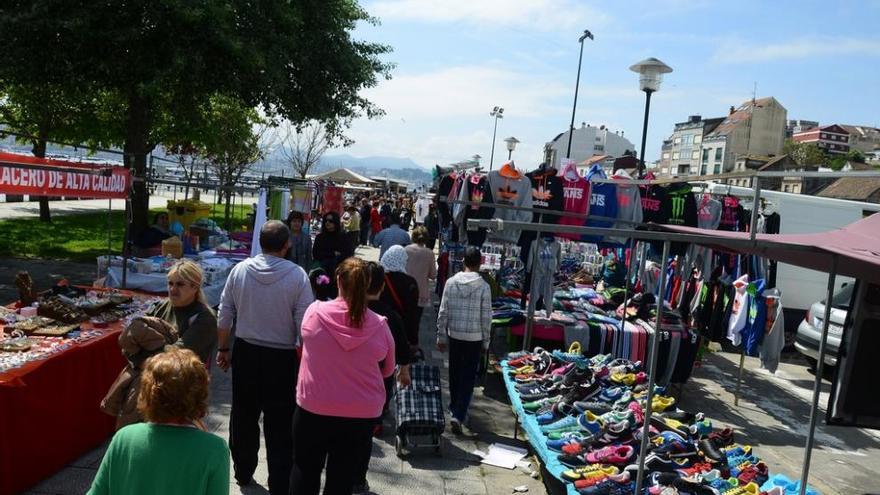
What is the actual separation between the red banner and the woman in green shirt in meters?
3.79

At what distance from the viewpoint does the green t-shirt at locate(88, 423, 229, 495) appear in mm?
2086

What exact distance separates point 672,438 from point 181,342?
328 cm

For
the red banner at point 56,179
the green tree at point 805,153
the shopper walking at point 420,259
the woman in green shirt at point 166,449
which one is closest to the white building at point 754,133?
the green tree at point 805,153

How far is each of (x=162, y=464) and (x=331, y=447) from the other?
1393 millimetres

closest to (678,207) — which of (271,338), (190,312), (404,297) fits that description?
(404,297)

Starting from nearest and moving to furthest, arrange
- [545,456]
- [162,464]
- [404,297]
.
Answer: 1. [162,464]
2. [545,456]
3. [404,297]

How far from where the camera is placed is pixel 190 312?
3.94m

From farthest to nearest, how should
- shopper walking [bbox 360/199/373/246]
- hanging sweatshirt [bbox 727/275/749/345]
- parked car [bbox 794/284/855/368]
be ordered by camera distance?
shopper walking [bbox 360/199/373/246] → parked car [bbox 794/284/855/368] → hanging sweatshirt [bbox 727/275/749/345]

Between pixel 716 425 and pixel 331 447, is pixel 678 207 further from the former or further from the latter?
pixel 331 447

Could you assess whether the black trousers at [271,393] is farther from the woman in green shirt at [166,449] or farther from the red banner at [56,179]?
the red banner at [56,179]

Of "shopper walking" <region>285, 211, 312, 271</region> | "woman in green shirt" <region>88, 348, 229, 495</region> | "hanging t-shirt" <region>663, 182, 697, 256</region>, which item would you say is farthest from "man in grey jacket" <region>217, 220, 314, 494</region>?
"hanging t-shirt" <region>663, 182, 697, 256</region>

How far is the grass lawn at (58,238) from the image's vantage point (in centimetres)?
1502

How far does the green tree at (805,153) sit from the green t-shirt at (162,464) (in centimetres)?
6839

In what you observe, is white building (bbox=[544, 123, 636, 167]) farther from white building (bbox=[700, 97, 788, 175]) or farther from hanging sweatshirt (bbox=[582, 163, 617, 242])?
hanging sweatshirt (bbox=[582, 163, 617, 242])
